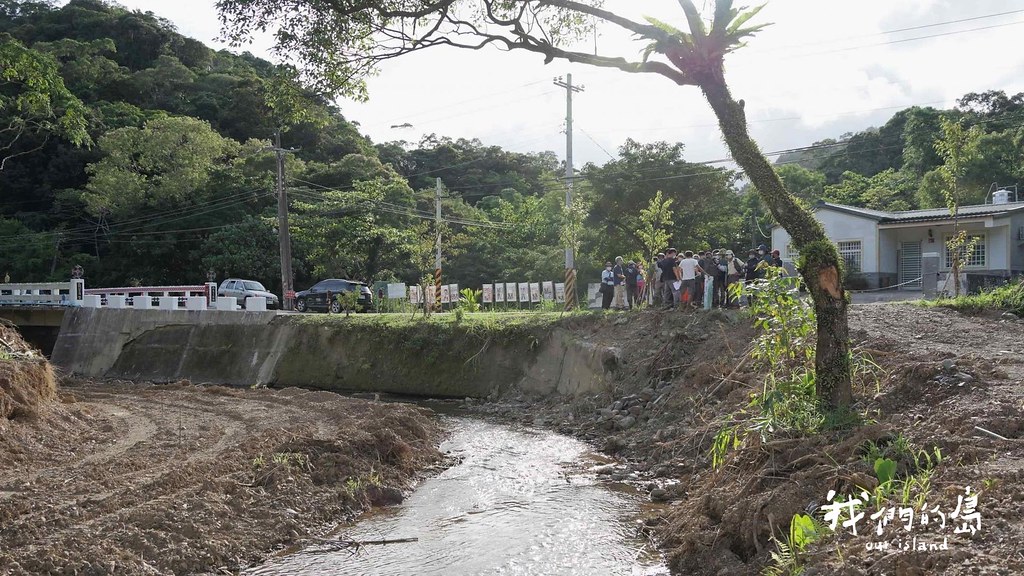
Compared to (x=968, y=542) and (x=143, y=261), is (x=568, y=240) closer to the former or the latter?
(x=968, y=542)

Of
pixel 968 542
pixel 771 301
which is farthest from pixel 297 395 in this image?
pixel 968 542

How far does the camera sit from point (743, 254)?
139 ft

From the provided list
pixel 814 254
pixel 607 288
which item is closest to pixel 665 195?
pixel 607 288

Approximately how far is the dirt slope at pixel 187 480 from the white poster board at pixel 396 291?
15.7 m

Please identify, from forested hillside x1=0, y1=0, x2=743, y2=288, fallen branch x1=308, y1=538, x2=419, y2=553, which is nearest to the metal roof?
forested hillside x1=0, y1=0, x2=743, y2=288

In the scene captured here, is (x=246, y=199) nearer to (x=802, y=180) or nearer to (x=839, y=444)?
(x=802, y=180)

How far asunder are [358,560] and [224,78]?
56.6m

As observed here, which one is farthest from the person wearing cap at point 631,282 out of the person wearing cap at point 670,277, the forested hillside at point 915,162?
the forested hillside at point 915,162

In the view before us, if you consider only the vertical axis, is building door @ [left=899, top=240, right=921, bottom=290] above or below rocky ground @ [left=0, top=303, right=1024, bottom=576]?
above

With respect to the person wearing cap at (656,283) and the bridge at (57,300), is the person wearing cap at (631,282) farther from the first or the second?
the bridge at (57,300)

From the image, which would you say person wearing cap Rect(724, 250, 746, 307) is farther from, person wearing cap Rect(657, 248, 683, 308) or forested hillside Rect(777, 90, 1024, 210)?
forested hillside Rect(777, 90, 1024, 210)

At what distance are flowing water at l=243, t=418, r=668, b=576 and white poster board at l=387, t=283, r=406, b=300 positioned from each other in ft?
63.5

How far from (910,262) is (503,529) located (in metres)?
24.8

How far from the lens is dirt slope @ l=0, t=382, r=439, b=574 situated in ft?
26.4
